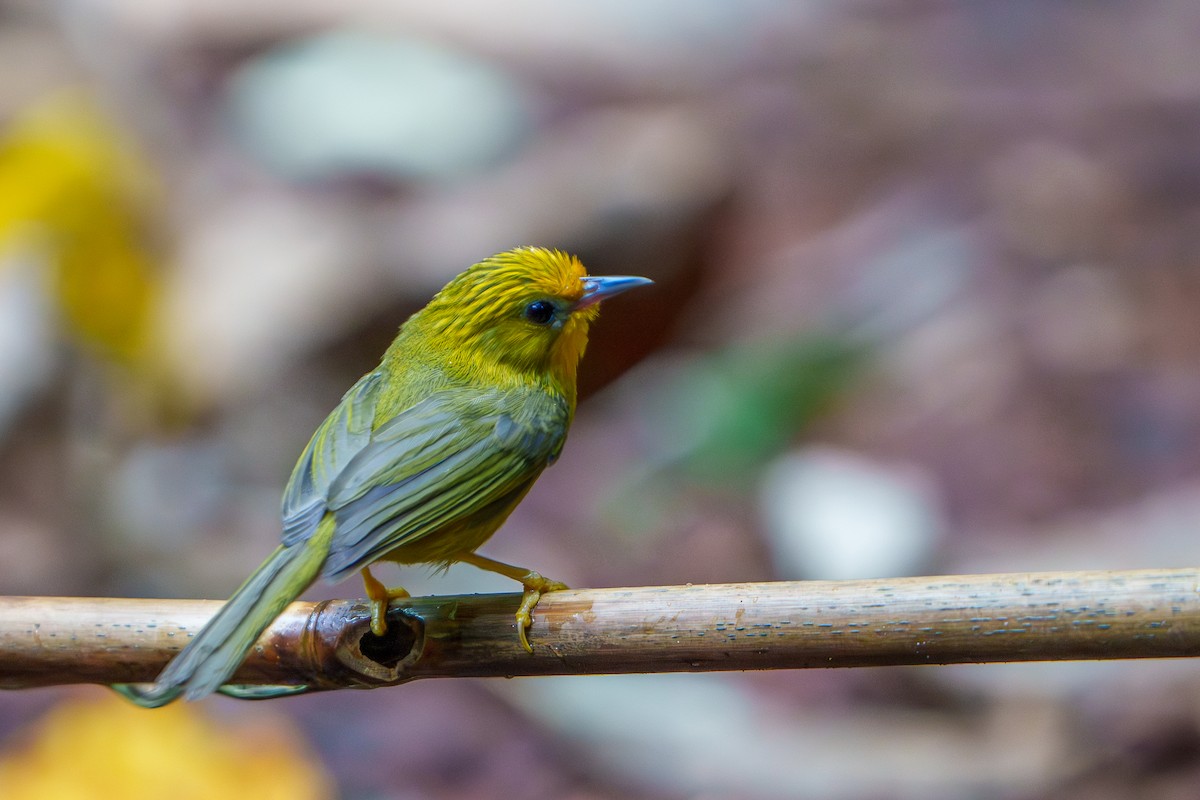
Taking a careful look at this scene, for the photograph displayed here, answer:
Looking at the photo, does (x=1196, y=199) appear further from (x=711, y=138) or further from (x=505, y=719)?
Result: (x=505, y=719)

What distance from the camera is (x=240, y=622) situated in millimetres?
2000

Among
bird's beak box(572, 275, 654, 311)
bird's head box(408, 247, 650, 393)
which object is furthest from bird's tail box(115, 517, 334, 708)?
bird's beak box(572, 275, 654, 311)

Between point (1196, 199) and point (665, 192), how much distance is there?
10.5ft

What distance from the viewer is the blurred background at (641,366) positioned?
4.36m

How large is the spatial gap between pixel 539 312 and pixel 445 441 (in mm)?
327

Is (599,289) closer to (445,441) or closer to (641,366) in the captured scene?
(445,441)

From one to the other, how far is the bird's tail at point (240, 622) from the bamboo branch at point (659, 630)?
18 centimetres

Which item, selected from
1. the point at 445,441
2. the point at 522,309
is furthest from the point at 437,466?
the point at 522,309

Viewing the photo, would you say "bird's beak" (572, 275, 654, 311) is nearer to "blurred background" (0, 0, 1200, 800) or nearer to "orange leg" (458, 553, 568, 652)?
"orange leg" (458, 553, 568, 652)

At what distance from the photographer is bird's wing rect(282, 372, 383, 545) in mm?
2305

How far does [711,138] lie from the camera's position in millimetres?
7582

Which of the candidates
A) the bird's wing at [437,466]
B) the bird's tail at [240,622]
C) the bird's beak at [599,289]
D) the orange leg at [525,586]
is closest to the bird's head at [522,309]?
the bird's beak at [599,289]

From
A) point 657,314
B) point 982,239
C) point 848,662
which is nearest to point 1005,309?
point 982,239

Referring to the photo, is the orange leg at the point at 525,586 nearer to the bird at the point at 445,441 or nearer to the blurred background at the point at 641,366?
the bird at the point at 445,441
